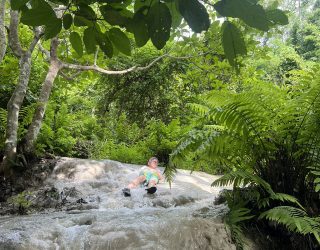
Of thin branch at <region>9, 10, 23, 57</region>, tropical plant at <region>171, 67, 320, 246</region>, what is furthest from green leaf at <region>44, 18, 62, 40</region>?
thin branch at <region>9, 10, 23, 57</region>

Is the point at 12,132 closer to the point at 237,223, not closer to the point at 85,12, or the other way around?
the point at 237,223

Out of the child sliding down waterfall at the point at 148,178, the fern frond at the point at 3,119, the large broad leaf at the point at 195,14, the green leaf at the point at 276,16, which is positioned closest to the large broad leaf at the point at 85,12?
the large broad leaf at the point at 195,14

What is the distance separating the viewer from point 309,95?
10.1 ft

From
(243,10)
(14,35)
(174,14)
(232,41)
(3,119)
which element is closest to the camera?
(243,10)

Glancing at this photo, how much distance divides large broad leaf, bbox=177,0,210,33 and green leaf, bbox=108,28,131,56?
0.90 ft

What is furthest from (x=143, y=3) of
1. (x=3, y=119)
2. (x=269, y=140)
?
(x=3, y=119)

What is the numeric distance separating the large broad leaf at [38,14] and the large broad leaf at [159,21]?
247mm

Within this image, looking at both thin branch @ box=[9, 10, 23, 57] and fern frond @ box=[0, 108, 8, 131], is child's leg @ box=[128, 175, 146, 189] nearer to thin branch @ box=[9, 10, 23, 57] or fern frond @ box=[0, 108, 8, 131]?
fern frond @ box=[0, 108, 8, 131]

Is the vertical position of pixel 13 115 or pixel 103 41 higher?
pixel 103 41

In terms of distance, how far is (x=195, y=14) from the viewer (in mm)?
774

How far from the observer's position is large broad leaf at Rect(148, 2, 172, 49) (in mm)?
806

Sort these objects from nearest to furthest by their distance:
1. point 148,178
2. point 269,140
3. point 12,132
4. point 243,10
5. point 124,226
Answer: point 243,10
point 124,226
point 269,140
point 12,132
point 148,178

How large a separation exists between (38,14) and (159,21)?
11.3 inches

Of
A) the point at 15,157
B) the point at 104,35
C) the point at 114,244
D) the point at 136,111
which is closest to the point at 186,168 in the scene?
the point at 136,111
